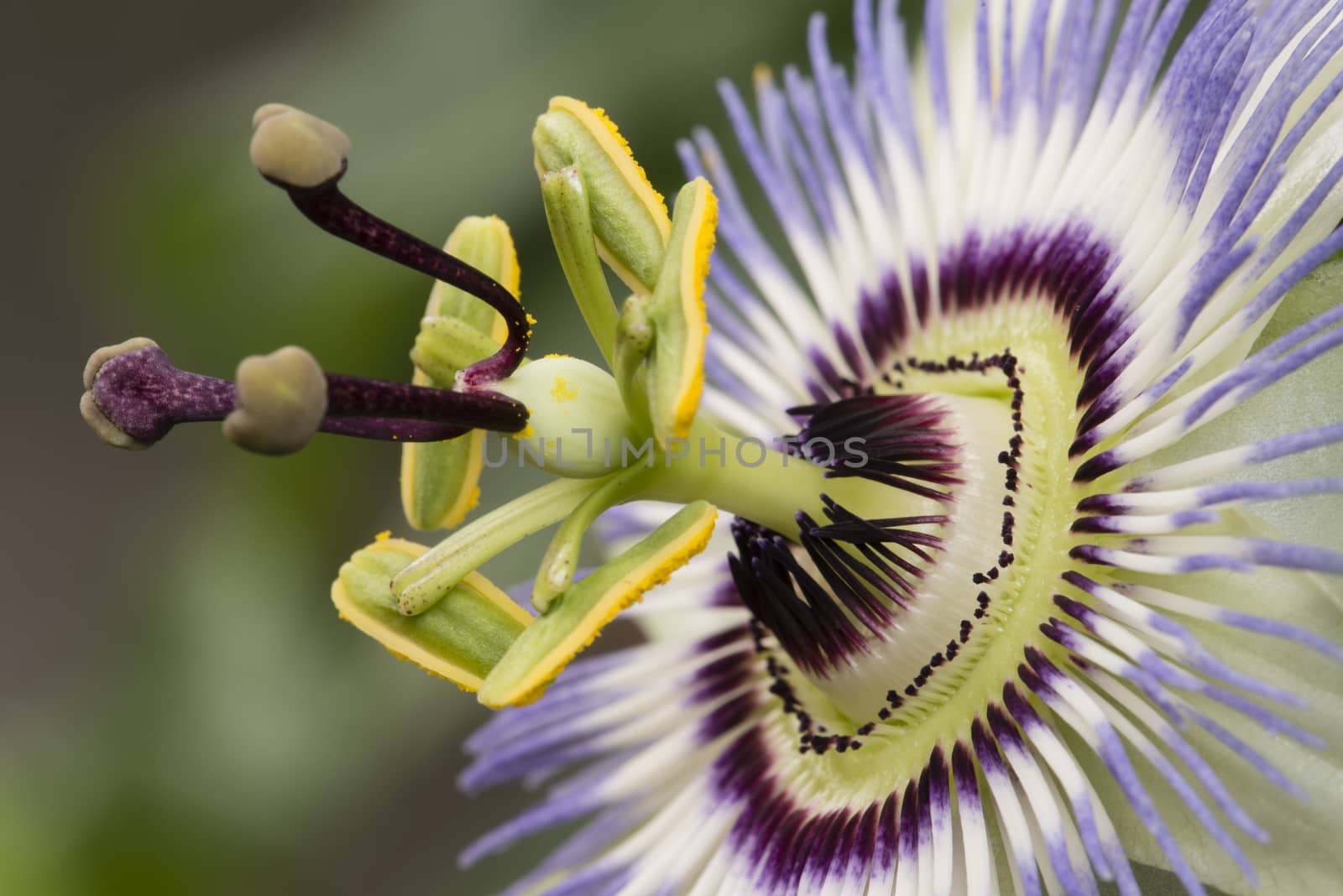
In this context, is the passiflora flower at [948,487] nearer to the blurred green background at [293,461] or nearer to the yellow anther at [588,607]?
the yellow anther at [588,607]

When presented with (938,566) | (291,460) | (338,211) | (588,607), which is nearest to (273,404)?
(338,211)

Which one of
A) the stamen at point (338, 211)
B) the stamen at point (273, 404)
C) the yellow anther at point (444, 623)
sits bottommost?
the yellow anther at point (444, 623)

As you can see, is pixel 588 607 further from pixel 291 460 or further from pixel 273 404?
pixel 291 460

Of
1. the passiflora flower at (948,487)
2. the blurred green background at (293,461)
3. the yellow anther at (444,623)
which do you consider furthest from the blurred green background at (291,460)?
the yellow anther at (444,623)

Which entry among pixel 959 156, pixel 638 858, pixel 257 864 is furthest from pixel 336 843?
pixel 959 156

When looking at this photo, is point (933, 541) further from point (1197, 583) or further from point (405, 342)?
point (405, 342)
